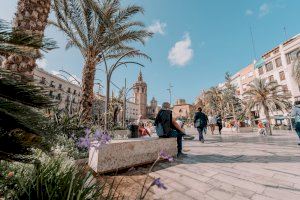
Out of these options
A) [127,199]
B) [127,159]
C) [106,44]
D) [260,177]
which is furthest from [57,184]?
[106,44]

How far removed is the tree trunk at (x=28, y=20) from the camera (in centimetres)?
405

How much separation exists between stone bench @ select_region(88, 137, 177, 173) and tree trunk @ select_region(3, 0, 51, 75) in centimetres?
230

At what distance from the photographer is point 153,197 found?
2.79 metres

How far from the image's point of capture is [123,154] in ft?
13.4

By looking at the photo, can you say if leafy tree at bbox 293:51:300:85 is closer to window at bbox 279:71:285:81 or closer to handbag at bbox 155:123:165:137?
handbag at bbox 155:123:165:137

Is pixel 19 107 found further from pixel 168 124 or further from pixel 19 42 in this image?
pixel 168 124

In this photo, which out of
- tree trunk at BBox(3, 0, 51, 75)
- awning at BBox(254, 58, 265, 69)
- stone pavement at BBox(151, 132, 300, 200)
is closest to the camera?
stone pavement at BBox(151, 132, 300, 200)

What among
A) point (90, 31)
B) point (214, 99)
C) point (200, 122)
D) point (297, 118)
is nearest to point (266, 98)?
point (200, 122)

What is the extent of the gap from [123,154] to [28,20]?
378 cm

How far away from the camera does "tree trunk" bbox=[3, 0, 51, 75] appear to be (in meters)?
4.05

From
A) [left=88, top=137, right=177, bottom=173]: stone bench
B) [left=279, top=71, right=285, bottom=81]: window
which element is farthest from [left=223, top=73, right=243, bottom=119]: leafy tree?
[left=88, top=137, right=177, bottom=173]: stone bench

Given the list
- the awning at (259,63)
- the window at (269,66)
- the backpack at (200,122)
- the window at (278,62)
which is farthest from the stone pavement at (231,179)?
the awning at (259,63)

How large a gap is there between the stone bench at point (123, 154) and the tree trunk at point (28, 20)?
230 cm

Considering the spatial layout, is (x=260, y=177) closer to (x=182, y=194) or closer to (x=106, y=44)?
(x=182, y=194)
